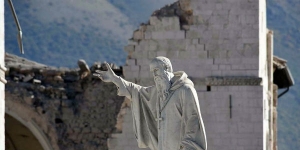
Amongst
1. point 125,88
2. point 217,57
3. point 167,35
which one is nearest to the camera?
point 125,88

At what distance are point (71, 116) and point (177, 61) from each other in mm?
Result: 6966

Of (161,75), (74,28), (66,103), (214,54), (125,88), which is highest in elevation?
(74,28)

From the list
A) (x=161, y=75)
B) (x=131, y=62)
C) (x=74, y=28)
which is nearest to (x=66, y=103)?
(x=131, y=62)

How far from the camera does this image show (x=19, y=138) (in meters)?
35.3

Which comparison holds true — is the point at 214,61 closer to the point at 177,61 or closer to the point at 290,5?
the point at 177,61

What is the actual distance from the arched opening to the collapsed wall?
933 mm

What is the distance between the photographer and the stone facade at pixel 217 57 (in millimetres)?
27000

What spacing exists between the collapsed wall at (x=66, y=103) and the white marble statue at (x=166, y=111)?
1507 cm

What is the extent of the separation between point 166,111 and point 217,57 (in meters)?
9.81

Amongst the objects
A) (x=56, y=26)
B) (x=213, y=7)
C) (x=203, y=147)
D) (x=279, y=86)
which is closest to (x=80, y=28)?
(x=56, y=26)

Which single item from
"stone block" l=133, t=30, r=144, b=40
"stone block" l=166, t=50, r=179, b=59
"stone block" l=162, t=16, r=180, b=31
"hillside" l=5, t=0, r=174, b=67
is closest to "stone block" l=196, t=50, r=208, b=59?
"stone block" l=166, t=50, r=179, b=59

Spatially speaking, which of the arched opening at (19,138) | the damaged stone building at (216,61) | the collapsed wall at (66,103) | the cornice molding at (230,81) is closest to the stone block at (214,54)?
the damaged stone building at (216,61)

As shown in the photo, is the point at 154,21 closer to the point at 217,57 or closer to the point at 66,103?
the point at 217,57

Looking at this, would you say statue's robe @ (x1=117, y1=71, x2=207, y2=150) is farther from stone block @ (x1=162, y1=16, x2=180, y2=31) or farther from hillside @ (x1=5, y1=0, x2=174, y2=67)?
hillside @ (x1=5, y1=0, x2=174, y2=67)
